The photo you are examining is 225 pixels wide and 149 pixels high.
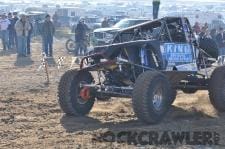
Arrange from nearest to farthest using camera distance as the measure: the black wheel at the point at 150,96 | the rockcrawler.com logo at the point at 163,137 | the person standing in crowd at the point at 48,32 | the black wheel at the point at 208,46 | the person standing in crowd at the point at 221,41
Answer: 1. the rockcrawler.com logo at the point at 163,137
2. the black wheel at the point at 150,96
3. the black wheel at the point at 208,46
4. the person standing in crowd at the point at 221,41
5. the person standing in crowd at the point at 48,32

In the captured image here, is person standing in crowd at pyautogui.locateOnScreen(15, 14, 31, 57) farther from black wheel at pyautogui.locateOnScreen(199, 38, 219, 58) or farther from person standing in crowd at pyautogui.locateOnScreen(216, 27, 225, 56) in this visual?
black wheel at pyautogui.locateOnScreen(199, 38, 219, 58)

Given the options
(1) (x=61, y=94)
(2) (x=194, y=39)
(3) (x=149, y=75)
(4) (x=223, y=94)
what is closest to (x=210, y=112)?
(4) (x=223, y=94)

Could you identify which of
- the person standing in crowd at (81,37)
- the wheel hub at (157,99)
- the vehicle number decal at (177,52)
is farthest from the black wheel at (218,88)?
the person standing in crowd at (81,37)

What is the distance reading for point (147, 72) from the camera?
9219 mm

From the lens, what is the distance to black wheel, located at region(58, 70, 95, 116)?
1013cm

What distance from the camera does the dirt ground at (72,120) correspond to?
8094 mm

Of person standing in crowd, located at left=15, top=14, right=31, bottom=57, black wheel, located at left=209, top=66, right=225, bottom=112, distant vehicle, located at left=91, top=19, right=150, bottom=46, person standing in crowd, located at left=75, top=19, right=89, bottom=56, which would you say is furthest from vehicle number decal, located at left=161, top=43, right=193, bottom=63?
person standing in crowd, located at left=75, top=19, right=89, bottom=56

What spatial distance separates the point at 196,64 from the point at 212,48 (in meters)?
0.92

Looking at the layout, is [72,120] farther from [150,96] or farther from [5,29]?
[5,29]

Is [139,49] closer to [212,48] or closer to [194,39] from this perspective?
[194,39]

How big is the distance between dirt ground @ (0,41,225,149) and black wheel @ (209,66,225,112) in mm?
213

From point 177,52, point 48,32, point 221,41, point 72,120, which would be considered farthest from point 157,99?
point 48,32

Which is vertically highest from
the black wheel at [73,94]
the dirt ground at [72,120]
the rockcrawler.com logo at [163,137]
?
the black wheel at [73,94]

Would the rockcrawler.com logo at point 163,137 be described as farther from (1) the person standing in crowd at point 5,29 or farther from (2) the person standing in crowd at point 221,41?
(1) the person standing in crowd at point 5,29
